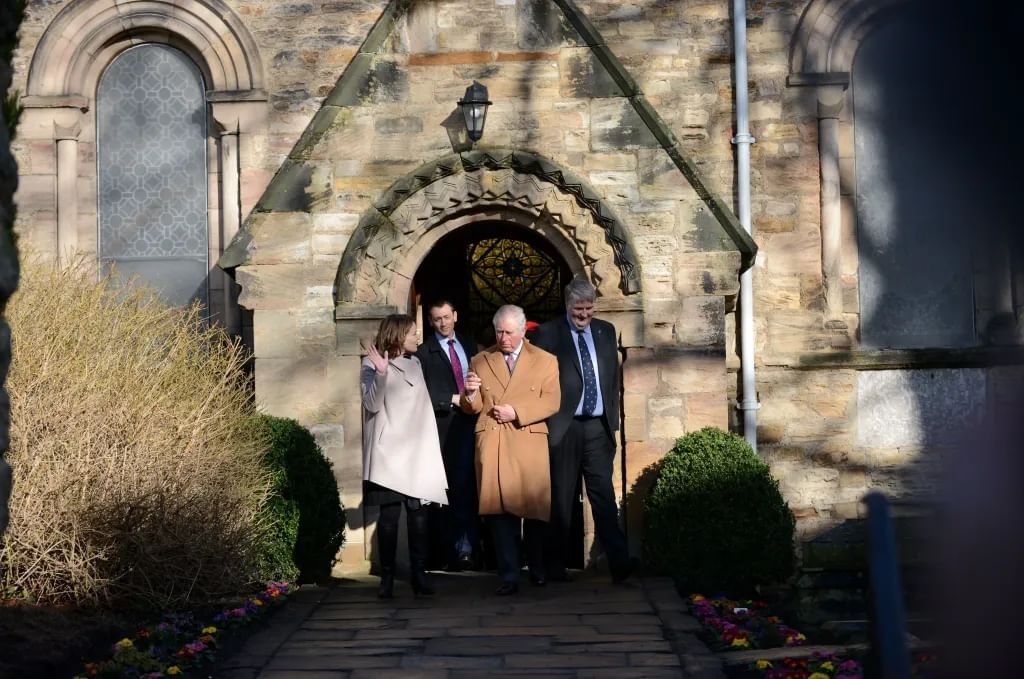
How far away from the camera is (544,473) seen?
7.83 metres

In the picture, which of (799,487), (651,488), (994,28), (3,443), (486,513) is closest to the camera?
(994,28)

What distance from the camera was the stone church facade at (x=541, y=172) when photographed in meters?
9.11

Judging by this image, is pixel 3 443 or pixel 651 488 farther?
pixel 651 488

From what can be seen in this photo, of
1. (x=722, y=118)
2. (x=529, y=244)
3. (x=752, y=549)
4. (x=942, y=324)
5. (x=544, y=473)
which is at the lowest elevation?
(x=752, y=549)

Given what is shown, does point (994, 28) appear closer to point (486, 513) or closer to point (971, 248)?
point (486, 513)

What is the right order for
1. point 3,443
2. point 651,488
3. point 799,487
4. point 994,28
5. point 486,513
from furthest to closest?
point 799,487
point 651,488
point 486,513
point 3,443
point 994,28

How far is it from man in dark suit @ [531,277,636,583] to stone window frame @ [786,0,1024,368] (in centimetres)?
301

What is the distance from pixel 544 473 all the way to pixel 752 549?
1417 millimetres

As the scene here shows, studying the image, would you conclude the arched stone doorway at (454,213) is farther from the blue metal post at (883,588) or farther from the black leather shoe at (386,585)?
the blue metal post at (883,588)

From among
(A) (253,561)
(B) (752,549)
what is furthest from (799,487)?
(A) (253,561)

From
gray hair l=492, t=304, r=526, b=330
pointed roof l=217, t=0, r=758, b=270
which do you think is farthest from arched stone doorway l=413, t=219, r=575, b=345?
gray hair l=492, t=304, r=526, b=330

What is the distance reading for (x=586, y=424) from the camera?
820 centimetres

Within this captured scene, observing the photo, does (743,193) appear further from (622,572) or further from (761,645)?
(761,645)

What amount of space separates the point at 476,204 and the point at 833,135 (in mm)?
3343
